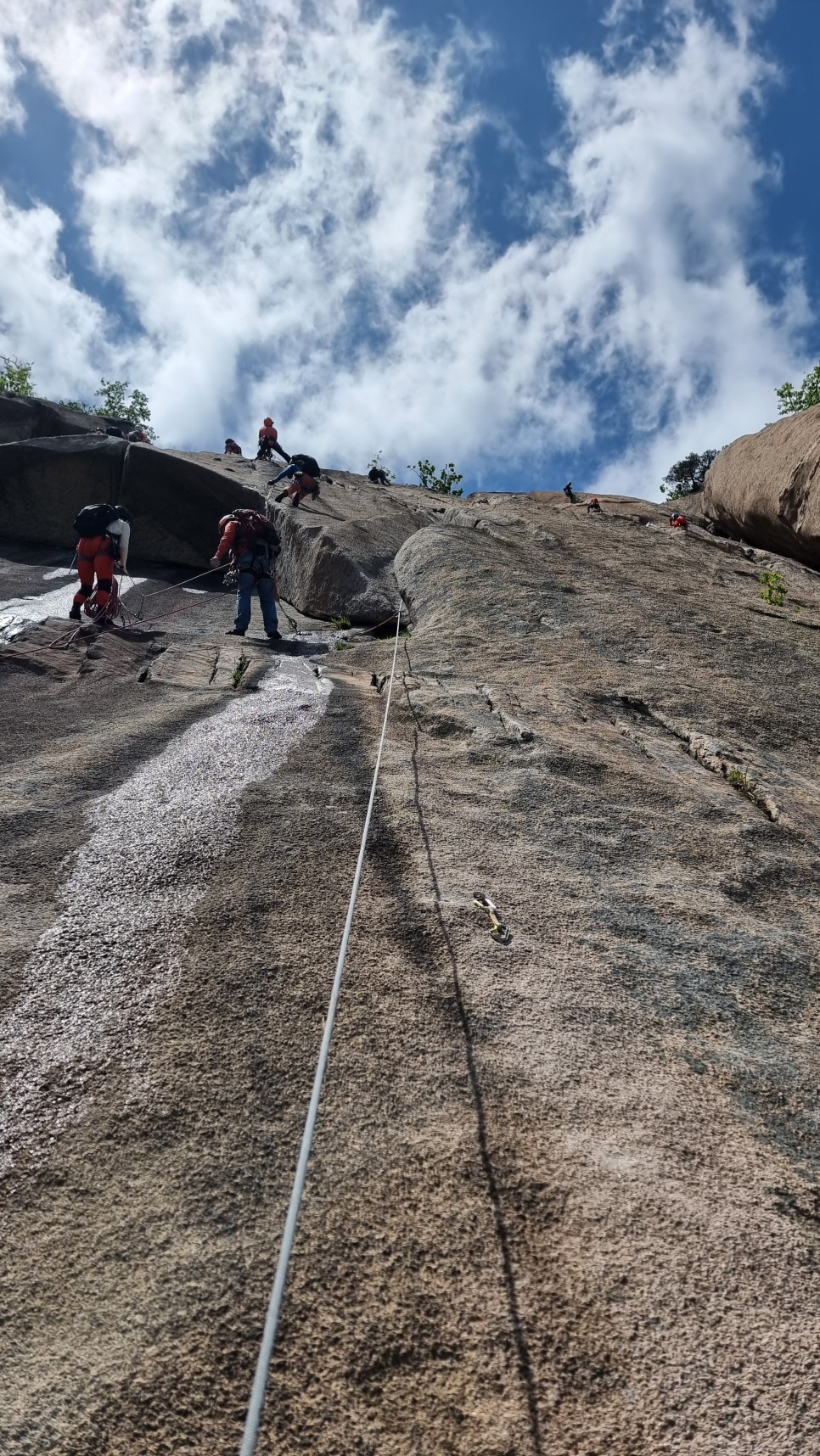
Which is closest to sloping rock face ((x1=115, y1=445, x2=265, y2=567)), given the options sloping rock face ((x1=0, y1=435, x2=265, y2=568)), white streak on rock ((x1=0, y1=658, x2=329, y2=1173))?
sloping rock face ((x1=0, y1=435, x2=265, y2=568))

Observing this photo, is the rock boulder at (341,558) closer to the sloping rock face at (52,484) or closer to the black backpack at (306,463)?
the black backpack at (306,463)

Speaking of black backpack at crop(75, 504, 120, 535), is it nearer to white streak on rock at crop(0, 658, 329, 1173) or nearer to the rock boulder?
the rock boulder

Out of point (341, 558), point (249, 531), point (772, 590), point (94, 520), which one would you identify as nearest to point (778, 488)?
point (772, 590)

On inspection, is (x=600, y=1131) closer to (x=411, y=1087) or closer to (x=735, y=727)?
(x=411, y=1087)

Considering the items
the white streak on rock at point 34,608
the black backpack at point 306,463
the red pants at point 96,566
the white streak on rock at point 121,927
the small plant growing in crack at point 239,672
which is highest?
the black backpack at point 306,463

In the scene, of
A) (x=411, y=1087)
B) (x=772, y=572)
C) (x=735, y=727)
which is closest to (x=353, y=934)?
Result: (x=411, y=1087)

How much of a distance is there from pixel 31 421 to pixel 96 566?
16.8 m

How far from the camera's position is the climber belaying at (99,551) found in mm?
11653

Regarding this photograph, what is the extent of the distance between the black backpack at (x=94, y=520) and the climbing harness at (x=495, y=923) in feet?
30.9

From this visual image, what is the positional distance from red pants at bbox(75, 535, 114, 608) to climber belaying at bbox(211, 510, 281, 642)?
1.73 m

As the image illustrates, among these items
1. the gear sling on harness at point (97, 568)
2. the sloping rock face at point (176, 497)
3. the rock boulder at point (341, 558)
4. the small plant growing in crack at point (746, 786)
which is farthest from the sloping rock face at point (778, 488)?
the gear sling on harness at point (97, 568)

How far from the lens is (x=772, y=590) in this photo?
11203 mm

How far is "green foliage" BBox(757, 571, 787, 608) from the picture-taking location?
11.1 metres

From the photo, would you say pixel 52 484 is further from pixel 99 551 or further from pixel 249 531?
pixel 249 531
